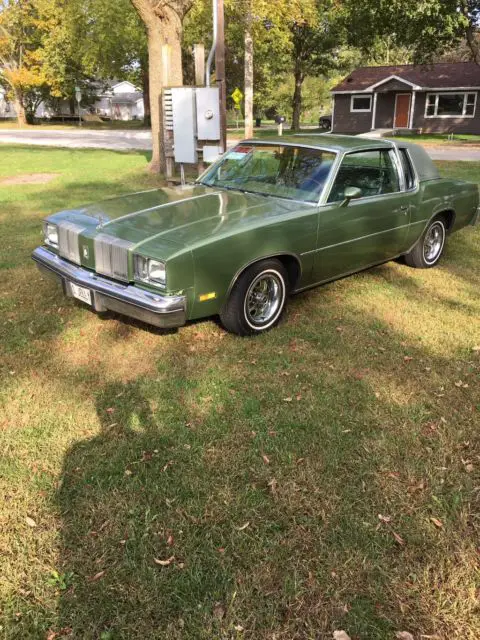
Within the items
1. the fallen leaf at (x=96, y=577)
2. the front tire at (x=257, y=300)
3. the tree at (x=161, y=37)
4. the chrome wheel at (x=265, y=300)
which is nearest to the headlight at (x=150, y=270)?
the front tire at (x=257, y=300)

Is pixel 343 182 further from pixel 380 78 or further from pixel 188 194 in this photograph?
pixel 380 78

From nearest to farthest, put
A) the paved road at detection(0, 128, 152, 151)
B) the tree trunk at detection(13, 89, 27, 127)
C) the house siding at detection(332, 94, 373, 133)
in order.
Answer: the paved road at detection(0, 128, 152, 151), the house siding at detection(332, 94, 373, 133), the tree trunk at detection(13, 89, 27, 127)

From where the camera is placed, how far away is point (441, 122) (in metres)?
34.1

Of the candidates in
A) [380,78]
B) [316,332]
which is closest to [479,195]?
[316,332]

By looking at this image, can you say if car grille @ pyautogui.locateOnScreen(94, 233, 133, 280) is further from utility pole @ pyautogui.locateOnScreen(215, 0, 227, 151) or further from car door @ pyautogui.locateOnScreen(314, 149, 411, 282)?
utility pole @ pyautogui.locateOnScreen(215, 0, 227, 151)

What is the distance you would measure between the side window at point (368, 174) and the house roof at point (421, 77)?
3056 cm

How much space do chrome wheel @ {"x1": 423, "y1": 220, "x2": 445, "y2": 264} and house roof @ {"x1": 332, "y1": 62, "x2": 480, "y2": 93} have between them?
2973 cm

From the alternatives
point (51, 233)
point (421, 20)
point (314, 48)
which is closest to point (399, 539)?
point (51, 233)

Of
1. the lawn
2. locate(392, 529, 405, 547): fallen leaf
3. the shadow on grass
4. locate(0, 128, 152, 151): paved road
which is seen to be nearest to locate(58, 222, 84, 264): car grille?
the lawn

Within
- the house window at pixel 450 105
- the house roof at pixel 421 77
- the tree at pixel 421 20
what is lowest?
the house window at pixel 450 105

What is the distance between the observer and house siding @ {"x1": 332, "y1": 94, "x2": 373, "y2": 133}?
1437 inches

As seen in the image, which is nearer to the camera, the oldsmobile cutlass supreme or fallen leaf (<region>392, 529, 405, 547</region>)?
fallen leaf (<region>392, 529, 405, 547</region>)

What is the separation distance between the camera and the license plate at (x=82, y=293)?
13.7 ft

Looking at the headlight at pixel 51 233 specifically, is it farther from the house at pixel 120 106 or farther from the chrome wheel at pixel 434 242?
the house at pixel 120 106
